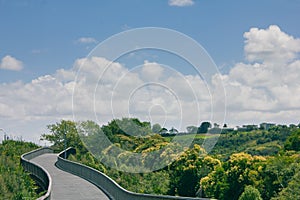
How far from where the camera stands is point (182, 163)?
4044 cm

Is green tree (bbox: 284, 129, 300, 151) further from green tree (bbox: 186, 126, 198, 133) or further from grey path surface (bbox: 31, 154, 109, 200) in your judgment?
grey path surface (bbox: 31, 154, 109, 200)

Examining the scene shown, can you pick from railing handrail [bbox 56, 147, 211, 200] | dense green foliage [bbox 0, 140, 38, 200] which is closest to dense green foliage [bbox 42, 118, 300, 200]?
railing handrail [bbox 56, 147, 211, 200]

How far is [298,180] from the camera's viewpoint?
79.4 ft

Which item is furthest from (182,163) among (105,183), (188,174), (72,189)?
(72,189)

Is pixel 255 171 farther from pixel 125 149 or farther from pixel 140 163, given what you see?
pixel 125 149

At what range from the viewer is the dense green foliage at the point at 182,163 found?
2809 centimetres

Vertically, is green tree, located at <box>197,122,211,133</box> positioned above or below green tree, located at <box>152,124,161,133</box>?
below

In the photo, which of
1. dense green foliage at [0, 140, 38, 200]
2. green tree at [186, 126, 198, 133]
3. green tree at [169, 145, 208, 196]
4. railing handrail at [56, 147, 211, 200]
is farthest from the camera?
green tree at [186, 126, 198, 133]

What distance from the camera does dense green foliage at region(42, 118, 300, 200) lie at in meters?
28.1

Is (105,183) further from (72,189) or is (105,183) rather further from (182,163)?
(182,163)

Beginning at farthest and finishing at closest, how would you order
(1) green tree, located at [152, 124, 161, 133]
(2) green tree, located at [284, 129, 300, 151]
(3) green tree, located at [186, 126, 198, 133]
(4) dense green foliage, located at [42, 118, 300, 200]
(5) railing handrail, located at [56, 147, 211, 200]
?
(1) green tree, located at [152, 124, 161, 133]
(3) green tree, located at [186, 126, 198, 133]
(2) green tree, located at [284, 129, 300, 151]
(4) dense green foliage, located at [42, 118, 300, 200]
(5) railing handrail, located at [56, 147, 211, 200]

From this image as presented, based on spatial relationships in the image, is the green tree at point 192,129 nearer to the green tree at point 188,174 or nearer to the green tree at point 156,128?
the green tree at point 188,174

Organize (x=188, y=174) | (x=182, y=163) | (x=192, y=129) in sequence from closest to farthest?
1. (x=188, y=174)
2. (x=182, y=163)
3. (x=192, y=129)

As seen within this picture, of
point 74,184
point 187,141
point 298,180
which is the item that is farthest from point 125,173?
point 298,180
